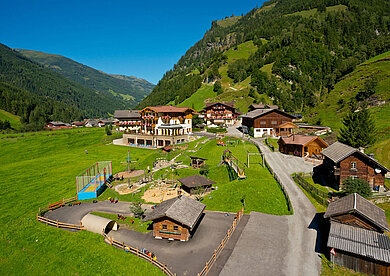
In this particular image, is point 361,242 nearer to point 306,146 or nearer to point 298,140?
point 306,146

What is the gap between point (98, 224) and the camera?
2603 cm

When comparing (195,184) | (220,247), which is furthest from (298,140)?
(220,247)

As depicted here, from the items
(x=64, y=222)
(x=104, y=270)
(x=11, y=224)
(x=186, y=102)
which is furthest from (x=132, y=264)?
(x=186, y=102)

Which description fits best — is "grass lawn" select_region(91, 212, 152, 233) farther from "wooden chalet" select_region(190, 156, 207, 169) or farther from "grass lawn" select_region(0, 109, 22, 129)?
"grass lawn" select_region(0, 109, 22, 129)

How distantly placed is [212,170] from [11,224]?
3383cm

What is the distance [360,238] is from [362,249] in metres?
1.20

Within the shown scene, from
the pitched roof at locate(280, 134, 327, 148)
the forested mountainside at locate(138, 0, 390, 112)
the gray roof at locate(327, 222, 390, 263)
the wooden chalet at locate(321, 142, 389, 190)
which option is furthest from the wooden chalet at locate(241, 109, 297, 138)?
the forested mountainside at locate(138, 0, 390, 112)

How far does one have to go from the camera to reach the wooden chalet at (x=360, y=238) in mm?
17378

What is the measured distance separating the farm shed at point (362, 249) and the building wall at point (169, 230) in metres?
14.1

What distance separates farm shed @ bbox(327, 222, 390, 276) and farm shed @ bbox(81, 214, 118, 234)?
23.9 meters

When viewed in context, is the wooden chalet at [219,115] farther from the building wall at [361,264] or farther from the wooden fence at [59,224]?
the building wall at [361,264]

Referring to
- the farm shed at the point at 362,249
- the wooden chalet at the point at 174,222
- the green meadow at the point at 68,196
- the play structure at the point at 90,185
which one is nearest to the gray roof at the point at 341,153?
the green meadow at the point at 68,196

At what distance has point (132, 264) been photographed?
67.4 feet

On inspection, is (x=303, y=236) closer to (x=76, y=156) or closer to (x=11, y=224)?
(x=11, y=224)
